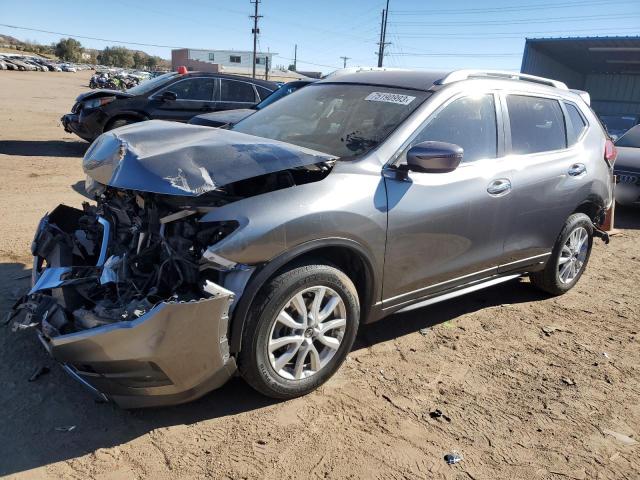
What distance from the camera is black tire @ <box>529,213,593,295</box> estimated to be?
4.52 metres

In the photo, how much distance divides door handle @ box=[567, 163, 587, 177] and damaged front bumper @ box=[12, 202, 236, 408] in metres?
3.28

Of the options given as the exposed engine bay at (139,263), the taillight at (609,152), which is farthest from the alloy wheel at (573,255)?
the exposed engine bay at (139,263)

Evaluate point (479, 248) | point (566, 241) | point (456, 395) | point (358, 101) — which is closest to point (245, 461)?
point (456, 395)

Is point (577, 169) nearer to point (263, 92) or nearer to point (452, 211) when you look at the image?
point (452, 211)

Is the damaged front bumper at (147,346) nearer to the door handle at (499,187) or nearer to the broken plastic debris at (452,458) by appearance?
the broken plastic debris at (452,458)

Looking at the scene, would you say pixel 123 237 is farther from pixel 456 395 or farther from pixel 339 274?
pixel 456 395

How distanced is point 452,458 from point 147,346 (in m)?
1.63

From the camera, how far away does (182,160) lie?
2.74 meters

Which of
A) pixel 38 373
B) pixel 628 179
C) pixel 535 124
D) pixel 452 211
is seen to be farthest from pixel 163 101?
pixel 628 179

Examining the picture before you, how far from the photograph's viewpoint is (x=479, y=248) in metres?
3.73

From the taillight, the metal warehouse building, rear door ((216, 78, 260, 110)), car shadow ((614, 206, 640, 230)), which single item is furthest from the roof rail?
the metal warehouse building

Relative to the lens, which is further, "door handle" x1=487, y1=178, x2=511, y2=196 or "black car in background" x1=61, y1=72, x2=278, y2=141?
"black car in background" x1=61, y1=72, x2=278, y2=141

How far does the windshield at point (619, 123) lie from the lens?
14345mm

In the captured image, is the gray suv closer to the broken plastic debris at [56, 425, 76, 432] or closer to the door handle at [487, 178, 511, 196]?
the door handle at [487, 178, 511, 196]
